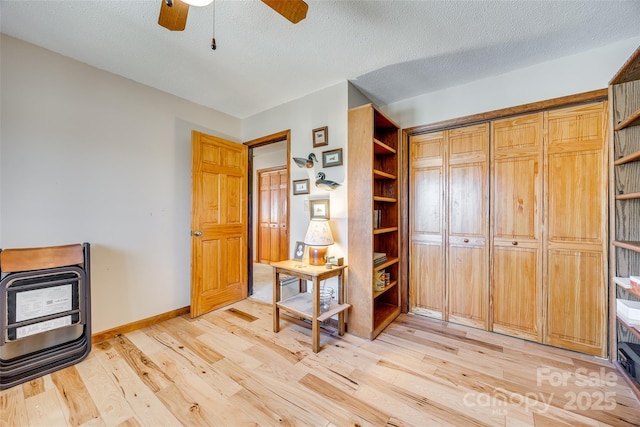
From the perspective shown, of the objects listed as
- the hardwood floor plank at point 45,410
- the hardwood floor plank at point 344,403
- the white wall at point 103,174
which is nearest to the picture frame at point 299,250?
the hardwood floor plank at point 344,403

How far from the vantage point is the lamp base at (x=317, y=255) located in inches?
95.7

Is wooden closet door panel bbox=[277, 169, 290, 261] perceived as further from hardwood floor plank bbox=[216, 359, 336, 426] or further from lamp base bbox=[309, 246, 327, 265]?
hardwood floor plank bbox=[216, 359, 336, 426]

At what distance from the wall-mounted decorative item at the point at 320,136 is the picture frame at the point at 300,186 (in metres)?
0.41

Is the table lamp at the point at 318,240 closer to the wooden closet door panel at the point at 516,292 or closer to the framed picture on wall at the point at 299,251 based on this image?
the framed picture on wall at the point at 299,251

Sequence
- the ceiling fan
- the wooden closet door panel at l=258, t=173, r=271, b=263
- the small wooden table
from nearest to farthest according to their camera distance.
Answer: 1. the ceiling fan
2. the small wooden table
3. the wooden closet door panel at l=258, t=173, r=271, b=263

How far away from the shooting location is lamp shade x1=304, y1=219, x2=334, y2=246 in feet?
7.61

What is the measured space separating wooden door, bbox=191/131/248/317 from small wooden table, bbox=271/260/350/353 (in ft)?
3.20

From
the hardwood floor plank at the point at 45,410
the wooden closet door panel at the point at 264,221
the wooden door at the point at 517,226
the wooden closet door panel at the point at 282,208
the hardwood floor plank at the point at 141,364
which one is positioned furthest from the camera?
the wooden closet door panel at the point at 264,221

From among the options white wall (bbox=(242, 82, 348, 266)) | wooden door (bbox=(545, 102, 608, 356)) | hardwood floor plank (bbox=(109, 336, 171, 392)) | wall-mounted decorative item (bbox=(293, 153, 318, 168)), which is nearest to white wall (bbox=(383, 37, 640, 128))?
wooden door (bbox=(545, 102, 608, 356))

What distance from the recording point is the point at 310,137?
109 inches

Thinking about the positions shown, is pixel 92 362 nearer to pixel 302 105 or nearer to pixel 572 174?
pixel 302 105

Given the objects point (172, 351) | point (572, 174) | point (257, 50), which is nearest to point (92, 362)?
point (172, 351)

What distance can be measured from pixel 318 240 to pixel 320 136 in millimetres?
1107

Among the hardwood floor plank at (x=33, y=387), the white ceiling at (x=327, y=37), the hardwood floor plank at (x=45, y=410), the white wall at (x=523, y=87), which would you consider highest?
the white ceiling at (x=327, y=37)
